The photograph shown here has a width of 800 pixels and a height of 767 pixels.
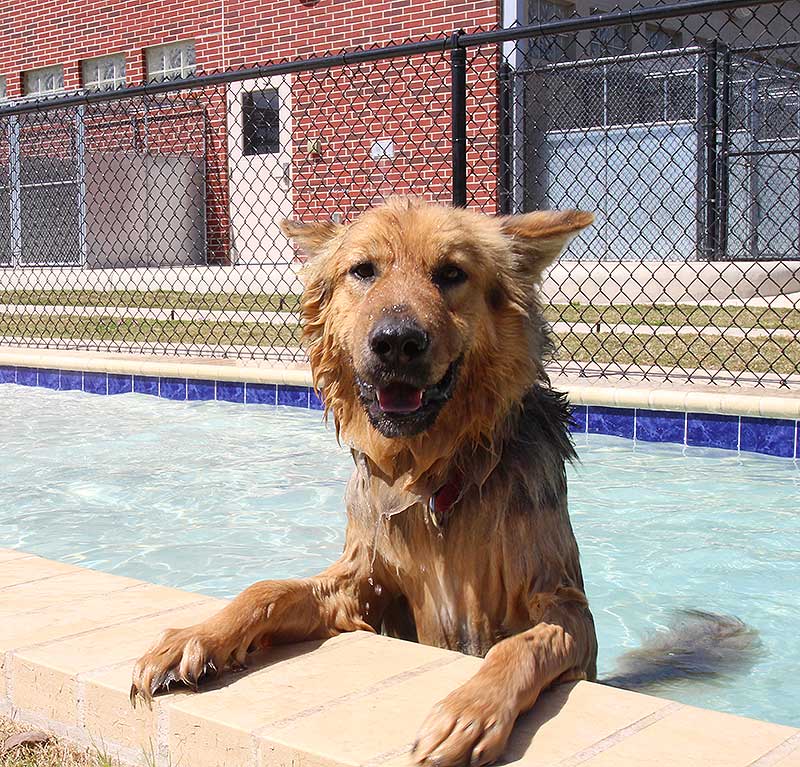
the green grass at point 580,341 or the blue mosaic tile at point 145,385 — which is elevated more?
Answer: the green grass at point 580,341

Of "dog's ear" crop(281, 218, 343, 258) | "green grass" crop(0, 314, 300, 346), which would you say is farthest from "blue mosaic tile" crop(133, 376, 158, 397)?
"dog's ear" crop(281, 218, 343, 258)

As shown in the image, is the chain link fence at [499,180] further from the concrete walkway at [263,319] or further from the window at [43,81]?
the window at [43,81]

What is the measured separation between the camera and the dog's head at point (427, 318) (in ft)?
10.1

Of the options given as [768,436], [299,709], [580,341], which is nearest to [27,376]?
[580,341]

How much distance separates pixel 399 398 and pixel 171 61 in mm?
16806

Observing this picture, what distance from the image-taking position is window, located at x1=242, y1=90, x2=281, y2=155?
17609 millimetres

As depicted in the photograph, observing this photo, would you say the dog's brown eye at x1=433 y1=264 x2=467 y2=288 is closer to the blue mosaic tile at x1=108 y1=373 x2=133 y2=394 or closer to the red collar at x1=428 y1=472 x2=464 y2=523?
the red collar at x1=428 y1=472 x2=464 y2=523

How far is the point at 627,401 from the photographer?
6.95m

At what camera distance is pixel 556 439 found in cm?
343

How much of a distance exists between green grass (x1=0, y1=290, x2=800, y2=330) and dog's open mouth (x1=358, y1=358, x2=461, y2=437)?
235 inches

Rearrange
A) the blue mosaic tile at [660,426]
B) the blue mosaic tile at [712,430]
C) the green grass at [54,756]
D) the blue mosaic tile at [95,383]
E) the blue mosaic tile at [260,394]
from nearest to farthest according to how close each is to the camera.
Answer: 1. the green grass at [54,756]
2. the blue mosaic tile at [712,430]
3. the blue mosaic tile at [660,426]
4. the blue mosaic tile at [260,394]
5. the blue mosaic tile at [95,383]

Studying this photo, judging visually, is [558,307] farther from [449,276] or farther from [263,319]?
[449,276]

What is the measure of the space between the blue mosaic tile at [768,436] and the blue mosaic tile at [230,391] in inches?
144

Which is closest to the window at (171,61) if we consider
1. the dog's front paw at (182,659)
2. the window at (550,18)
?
the window at (550,18)
